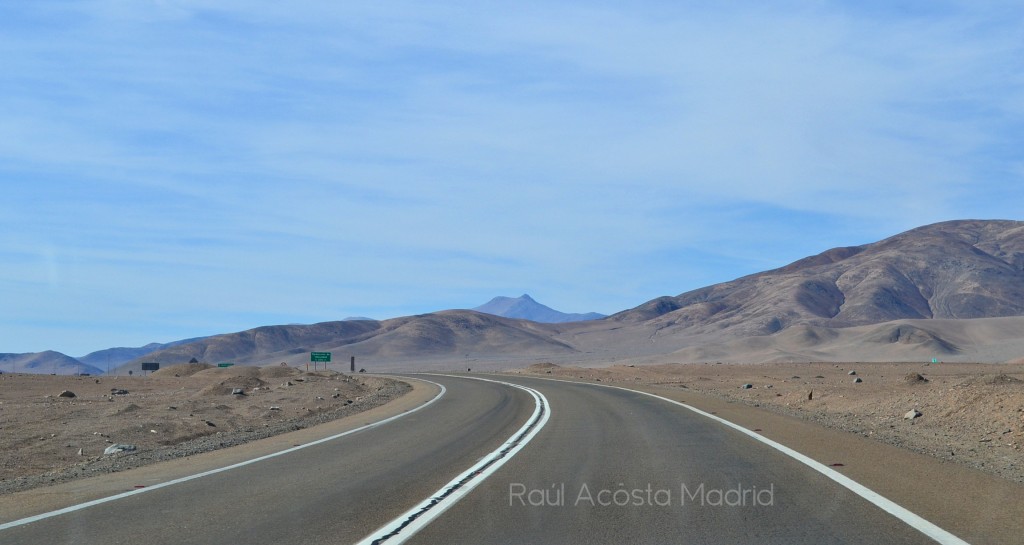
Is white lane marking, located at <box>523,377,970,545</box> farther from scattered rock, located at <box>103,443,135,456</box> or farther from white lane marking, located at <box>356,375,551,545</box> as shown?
scattered rock, located at <box>103,443,135,456</box>

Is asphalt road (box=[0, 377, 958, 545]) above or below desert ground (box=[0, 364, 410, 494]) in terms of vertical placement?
below

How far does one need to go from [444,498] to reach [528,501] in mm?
991

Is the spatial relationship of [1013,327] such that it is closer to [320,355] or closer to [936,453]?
[320,355]

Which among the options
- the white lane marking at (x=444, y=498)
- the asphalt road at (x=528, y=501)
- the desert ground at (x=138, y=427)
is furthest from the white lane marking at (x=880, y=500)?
the desert ground at (x=138, y=427)

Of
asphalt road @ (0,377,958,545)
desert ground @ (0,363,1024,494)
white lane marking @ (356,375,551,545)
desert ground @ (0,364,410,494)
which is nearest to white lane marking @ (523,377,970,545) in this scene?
asphalt road @ (0,377,958,545)

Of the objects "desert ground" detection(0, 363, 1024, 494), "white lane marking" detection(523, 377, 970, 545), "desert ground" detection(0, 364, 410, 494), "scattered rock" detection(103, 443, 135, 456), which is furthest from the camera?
"scattered rock" detection(103, 443, 135, 456)

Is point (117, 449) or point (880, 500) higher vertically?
point (117, 449)

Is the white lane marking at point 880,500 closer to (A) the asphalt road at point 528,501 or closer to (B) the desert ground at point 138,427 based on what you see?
(A) the asphalt road at point 528,501

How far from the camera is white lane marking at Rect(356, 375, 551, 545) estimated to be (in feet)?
27.5

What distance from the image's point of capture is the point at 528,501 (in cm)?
998

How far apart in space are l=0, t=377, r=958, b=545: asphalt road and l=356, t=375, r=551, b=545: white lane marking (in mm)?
137

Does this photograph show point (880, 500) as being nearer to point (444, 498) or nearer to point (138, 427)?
point (444, 498)

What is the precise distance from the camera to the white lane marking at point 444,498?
8391 millimetres

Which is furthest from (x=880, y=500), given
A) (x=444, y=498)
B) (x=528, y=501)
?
(x=444, y=498)
